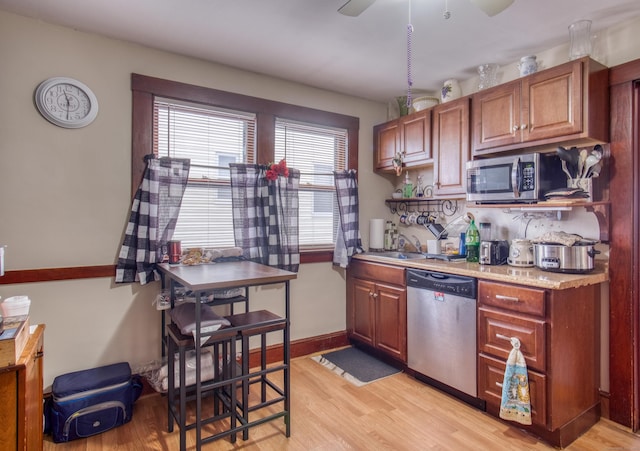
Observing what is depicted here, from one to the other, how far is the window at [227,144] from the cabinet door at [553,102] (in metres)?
1.60

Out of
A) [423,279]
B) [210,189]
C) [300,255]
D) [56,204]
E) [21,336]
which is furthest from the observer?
[300,255]

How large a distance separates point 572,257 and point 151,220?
2.75 m

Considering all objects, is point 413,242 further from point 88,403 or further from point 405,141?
point 88,403

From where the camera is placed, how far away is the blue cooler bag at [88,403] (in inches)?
79.5

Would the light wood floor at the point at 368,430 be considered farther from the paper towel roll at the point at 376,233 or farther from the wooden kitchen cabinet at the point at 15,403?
the paper towel roll at the point at 376,233

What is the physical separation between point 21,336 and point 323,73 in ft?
8.78

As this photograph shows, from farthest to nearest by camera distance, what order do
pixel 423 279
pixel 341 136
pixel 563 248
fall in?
pixel 341 136
pixel 423 279
pixel 563 248

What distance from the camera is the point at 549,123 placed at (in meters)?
2.29

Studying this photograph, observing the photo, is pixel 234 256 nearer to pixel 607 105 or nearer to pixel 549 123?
pixel 549 123

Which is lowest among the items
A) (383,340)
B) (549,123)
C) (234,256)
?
(383,340)

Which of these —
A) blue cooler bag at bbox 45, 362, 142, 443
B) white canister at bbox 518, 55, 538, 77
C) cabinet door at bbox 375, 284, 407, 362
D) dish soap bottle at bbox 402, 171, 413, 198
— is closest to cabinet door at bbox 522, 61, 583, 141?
white canister at bbox 518, 55, 538, 77

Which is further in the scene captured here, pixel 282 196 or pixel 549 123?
pixel 282 196

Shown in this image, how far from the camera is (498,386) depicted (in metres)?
2.20

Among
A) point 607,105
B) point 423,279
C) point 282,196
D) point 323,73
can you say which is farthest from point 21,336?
point 607,105
